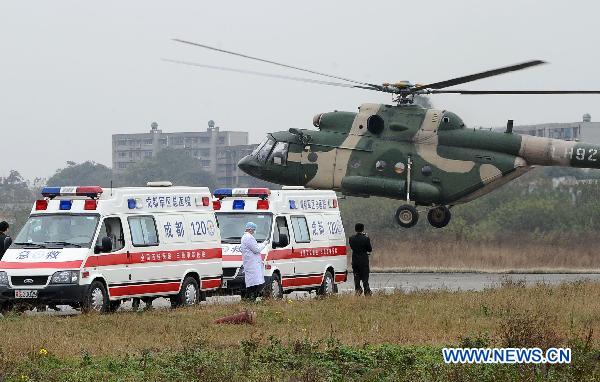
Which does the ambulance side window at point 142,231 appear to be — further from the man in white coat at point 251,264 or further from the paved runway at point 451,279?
the paved runway at point 451,279

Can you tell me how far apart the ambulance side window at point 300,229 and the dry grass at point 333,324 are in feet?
11.0

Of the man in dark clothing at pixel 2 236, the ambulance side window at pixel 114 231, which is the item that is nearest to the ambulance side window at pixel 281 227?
the ambulance side window at pixel 114 231

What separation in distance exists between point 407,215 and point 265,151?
421cm

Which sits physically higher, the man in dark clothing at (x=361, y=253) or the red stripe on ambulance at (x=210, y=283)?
the man in dark clothing at (x=361, y=253)

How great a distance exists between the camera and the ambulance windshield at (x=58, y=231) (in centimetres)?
2166

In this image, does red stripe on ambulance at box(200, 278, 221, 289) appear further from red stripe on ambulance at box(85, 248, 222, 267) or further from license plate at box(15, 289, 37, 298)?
license plate at box(15, 289, 37, 298)

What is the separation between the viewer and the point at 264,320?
64.5ft

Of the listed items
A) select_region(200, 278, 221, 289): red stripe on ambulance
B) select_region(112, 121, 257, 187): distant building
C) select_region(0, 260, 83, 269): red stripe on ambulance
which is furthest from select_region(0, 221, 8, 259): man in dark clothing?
select_region(112, 121, 257, 187): distant building

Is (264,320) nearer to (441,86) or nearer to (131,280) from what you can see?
(131,280)

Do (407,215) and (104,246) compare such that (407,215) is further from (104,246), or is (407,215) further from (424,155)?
(104,246)

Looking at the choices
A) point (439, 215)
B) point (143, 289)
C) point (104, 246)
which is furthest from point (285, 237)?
point (439, 215)

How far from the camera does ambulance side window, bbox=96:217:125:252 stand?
2214 centimetres

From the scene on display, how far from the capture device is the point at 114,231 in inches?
885

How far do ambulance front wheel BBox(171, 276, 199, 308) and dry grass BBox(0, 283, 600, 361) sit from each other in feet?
3.85
